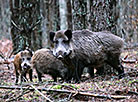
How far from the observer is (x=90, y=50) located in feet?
→ 25.4

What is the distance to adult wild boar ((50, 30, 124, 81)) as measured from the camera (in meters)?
7.38

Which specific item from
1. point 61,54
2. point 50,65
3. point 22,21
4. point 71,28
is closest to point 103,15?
point 61,54

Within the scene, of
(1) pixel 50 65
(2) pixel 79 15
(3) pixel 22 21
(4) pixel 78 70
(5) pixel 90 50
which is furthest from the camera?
(3) pixel 22 21

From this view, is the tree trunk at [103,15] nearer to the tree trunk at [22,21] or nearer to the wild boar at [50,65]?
the wild boar at [50,65]

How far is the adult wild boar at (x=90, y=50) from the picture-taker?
7375mm

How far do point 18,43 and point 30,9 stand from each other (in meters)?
2.17

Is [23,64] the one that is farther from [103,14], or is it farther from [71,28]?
[71,28]

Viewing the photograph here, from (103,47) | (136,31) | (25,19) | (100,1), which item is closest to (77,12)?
(100,1)

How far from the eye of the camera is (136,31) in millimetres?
32219

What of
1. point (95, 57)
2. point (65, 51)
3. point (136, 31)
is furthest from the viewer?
point (136, 31)

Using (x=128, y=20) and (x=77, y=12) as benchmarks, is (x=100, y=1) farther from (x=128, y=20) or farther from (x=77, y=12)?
(x=128, y=20)

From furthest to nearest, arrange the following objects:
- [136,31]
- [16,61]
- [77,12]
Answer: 1. [136,31]
2. [77,12]
3. [16,61]

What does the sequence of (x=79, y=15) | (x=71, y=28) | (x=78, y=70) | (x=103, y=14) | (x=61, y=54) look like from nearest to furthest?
1. (x=61, y=54)
2. (x=78, y=70)
3. (x=103, y=14)
4. (x=79, y=15)
5. (x=71, y=28)

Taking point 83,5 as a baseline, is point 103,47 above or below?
below
